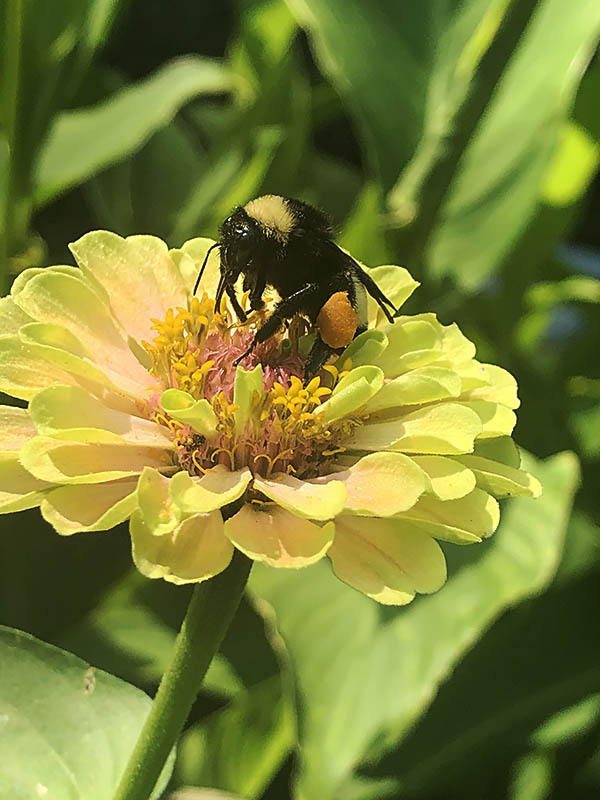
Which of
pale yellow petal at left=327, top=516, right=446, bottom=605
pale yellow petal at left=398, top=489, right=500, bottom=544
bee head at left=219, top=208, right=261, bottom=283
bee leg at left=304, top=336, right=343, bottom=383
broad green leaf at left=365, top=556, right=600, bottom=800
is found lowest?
broad green leaf at left=365, top=556, right=600, bottom=800

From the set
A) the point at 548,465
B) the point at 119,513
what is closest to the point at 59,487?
the point at 119,513

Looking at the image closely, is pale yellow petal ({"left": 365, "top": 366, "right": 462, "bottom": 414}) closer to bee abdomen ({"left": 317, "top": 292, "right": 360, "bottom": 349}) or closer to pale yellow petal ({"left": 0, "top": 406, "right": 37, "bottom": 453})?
bee abdomen ({"left": 317, "top": 292, "right": 360, "bottom": 349})

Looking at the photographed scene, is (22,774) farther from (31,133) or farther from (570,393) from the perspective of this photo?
(570,393)

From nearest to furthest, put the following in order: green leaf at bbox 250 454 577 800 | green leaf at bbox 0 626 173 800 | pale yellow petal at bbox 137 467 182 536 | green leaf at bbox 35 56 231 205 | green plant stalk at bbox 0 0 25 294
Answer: pale yellow petal at bbox 137 467 182 536 < green leaf at bbox 0 626 173 800 < green leaf at bbox 250 454 577 800 < green plant stalk at bbox 0 0 25 294 < green leaf at bbox 35 56 231 205

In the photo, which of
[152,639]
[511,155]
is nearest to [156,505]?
[152,639]

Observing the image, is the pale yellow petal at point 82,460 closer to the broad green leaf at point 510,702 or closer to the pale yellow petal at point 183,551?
the pale yellow petal at point 183,551

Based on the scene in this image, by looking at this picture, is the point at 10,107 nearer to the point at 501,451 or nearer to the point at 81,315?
the point at 81,315

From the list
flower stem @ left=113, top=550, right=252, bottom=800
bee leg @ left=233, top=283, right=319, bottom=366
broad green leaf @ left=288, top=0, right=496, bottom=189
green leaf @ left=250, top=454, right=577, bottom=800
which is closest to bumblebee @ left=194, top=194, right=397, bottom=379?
bee leg @ left=233, top=283, right=319, bottom=366
